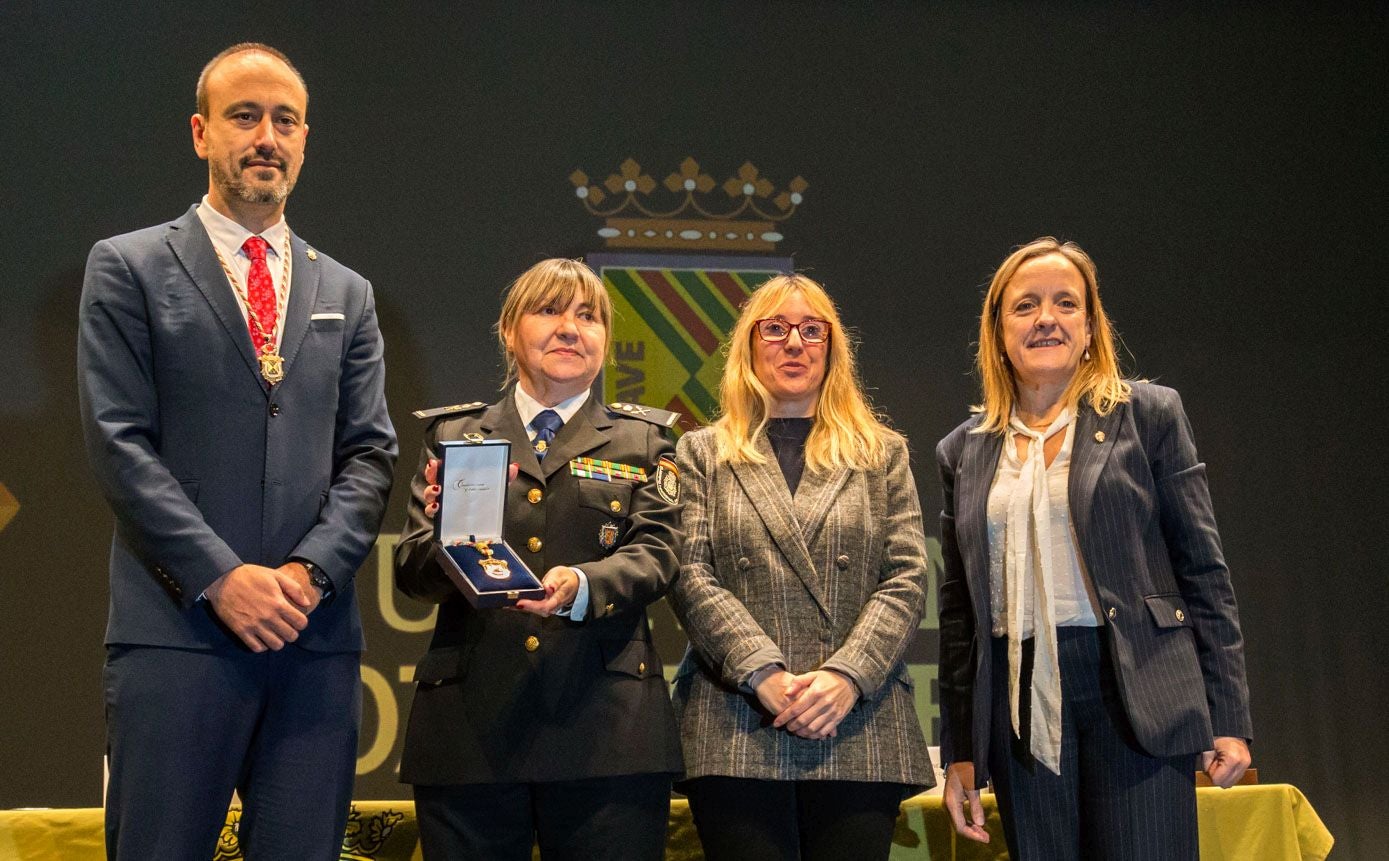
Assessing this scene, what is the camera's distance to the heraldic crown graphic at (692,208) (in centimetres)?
443

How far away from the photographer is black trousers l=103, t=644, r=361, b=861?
6.40 ft

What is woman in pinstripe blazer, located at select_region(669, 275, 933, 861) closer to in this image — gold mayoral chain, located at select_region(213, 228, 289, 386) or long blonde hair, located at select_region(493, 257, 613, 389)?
long blonde hair, located at select_region(493, 257, 613, 389)

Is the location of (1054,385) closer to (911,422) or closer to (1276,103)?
(911,422)

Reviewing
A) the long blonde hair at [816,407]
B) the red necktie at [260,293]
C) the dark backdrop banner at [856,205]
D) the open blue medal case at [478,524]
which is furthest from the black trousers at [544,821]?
the dark backdrop banner at [856,205]

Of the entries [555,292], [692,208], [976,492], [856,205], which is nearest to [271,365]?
[555,292]

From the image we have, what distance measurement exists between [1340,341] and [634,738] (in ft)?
11.9

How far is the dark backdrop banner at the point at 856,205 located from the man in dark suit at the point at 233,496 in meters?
2.07

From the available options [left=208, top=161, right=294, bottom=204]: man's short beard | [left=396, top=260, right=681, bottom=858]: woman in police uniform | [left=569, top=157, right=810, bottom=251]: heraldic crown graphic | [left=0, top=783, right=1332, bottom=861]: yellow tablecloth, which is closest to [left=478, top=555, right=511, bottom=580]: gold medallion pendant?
[left=396, top=260, right=681, bottom=858]: woman in police uniform

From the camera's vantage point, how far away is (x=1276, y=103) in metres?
4.77

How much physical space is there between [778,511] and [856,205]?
88.7 inches

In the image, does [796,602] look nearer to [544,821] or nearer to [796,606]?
[796,606]

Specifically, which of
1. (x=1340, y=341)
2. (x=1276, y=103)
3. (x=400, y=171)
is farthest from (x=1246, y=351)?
(x=400, y=171)

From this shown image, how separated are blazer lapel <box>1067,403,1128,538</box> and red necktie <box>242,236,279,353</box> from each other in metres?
1.48

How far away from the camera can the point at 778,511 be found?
2543 mm
